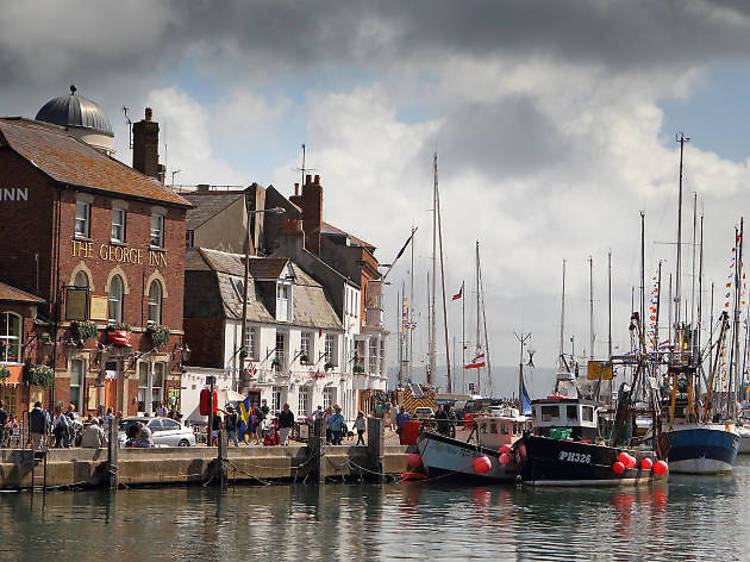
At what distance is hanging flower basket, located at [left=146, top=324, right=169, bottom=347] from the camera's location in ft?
192

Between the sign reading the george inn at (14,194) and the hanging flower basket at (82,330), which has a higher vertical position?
the sign reading the george inn at (14,194)

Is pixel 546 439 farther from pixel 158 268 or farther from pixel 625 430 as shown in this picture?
pixel 158 268

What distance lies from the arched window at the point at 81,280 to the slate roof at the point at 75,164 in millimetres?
3749

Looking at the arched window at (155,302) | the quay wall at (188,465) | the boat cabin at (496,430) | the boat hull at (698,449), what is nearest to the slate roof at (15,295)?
the arched window at (155,302)

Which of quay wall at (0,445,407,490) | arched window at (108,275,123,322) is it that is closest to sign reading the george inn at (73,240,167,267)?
arched window at (108,275,123,322)

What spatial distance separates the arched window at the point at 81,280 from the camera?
55.6 metres

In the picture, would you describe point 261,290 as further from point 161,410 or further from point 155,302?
point 161,410

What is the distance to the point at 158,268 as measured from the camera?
59.8 metres

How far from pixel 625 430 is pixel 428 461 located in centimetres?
1297

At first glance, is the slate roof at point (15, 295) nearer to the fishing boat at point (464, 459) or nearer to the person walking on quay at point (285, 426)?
the person walking on quay at point (285, 426)

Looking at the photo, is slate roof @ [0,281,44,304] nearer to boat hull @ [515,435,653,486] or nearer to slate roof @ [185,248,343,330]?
slate roof @ [185,248,343,330]

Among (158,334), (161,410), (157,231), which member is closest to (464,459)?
(161,410)

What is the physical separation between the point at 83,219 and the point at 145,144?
28.2 feet

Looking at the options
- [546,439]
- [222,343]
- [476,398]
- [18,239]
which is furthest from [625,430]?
[476,398]
